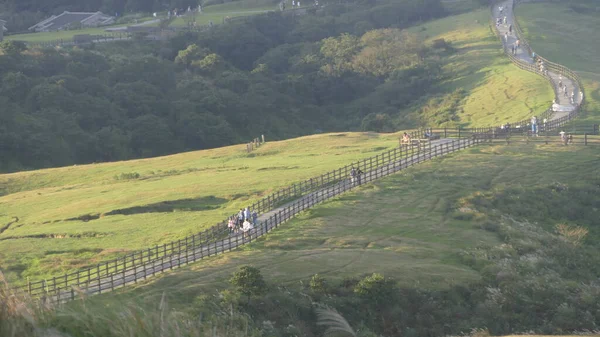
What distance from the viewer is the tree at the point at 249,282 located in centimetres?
3130

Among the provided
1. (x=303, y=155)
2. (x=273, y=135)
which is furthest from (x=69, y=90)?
(x=303, y=155)

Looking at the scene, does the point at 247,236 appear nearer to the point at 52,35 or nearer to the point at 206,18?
the point at 52,35

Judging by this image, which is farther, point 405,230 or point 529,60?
point 529,60

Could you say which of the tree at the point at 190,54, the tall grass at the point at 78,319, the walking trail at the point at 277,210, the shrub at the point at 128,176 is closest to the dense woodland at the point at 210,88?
the tree at the point at 190,54

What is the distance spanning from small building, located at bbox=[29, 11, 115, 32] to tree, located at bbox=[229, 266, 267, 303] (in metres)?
110

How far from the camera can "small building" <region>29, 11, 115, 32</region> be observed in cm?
13600

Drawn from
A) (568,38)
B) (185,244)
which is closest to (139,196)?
(185,244)

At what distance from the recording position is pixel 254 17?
13575cm

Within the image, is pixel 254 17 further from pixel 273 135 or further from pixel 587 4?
pixel 587 4

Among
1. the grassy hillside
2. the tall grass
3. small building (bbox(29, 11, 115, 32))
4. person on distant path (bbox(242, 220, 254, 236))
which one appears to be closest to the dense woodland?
small building (bbox(29, 11, 115, 32))

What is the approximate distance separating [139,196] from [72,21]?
303 feet

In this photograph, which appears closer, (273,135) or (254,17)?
(273,135)

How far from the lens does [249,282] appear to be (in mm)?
31422

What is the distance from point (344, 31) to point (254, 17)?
1340 centimetres
